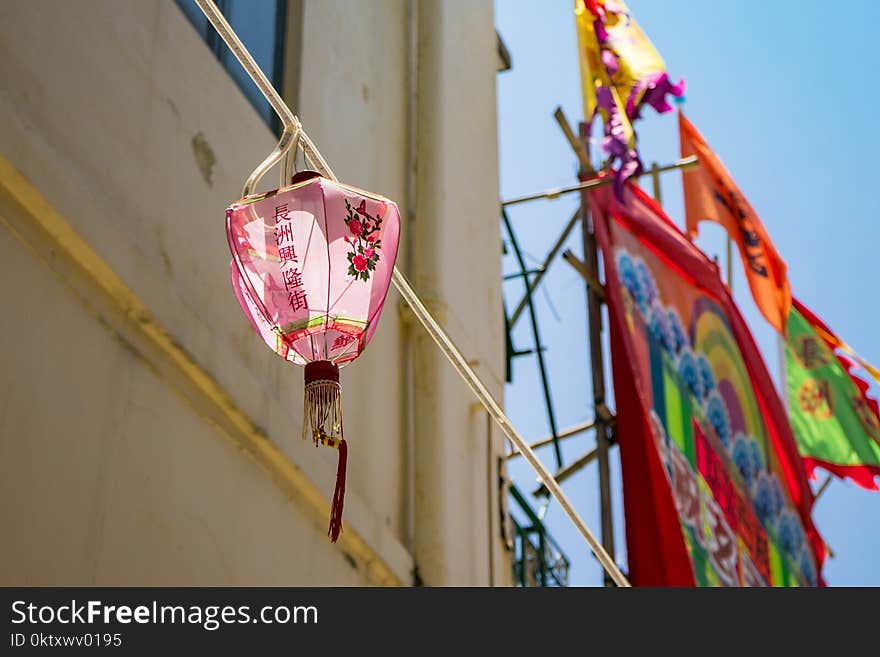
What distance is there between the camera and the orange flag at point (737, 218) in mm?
11805

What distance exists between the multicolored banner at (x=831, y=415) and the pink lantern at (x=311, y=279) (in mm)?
8748

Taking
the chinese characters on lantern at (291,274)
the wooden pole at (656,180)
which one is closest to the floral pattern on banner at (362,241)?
the chinese characters on lantern at (291,274)

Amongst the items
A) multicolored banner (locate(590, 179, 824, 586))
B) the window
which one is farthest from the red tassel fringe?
multicolored banner (locate(590, 179, 824, 586))

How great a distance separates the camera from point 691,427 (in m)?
9.83

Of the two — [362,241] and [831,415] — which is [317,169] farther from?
[831,415]

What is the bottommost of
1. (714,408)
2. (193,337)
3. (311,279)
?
(311,279)

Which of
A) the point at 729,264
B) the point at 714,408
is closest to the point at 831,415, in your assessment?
the point at 729,264

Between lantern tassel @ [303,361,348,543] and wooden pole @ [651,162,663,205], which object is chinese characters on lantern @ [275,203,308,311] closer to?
lantern tassel @ [303,361,348,543]

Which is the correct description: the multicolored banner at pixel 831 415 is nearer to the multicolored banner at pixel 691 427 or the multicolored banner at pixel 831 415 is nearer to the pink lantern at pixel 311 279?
the multicolored banner at pixel 691 427

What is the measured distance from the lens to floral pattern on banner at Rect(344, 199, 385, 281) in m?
4.51

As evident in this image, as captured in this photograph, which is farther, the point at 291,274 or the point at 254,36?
the point at 254,36

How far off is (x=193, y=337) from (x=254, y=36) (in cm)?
185
